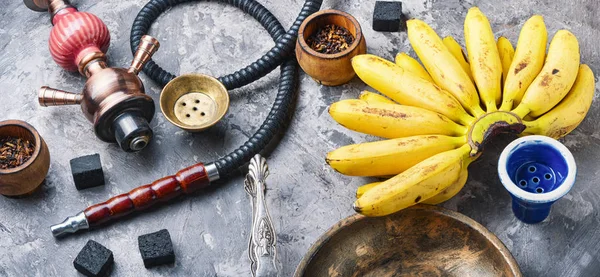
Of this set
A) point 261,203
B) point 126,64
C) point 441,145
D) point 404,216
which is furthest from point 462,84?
point 126,64

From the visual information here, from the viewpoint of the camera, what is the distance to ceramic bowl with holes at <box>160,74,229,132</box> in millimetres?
2094

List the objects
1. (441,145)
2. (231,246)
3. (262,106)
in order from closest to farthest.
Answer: (441,145)
(231,246)
(262,106)

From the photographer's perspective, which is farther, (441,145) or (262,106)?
(262,106)

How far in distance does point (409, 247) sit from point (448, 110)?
1.00ft

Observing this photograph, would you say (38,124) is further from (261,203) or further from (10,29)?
(261,203)

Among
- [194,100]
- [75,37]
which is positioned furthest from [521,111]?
[75,37]

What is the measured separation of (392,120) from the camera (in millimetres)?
1901

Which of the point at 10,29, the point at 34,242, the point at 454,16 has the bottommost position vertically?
the point at 34,242

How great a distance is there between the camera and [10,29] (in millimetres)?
2326

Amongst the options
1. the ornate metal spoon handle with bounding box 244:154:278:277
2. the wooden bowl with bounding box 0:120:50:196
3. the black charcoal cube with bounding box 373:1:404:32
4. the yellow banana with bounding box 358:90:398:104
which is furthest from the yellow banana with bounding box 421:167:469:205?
the wooden bowl with bounding box 0:120:50:196

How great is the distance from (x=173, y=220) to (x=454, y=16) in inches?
33.9

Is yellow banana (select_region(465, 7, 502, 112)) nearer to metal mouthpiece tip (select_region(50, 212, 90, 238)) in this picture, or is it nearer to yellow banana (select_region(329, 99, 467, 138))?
yellow banana (select_region(329, 99, 467, 138))

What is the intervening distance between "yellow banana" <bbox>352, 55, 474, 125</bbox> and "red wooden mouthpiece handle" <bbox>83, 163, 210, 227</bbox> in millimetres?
424

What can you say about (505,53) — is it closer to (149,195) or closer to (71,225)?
(149,195)
